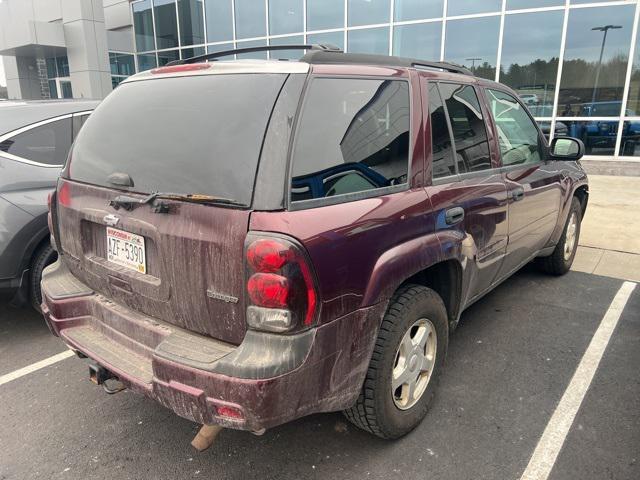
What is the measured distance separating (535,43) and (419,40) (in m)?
2.87

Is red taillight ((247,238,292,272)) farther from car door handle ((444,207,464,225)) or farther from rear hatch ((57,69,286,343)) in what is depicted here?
car door handle ((444,207,464,225))

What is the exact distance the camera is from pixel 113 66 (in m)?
20.3

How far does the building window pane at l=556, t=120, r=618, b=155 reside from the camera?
10.8m

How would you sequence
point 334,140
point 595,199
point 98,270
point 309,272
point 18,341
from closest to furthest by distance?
point 309,272
point 334,140
point 98,270
point 18,341
point 595,199

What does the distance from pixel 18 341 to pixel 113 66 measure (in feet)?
63.5

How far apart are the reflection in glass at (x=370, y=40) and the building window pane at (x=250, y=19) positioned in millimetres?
3241

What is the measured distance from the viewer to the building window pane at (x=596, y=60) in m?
10.4

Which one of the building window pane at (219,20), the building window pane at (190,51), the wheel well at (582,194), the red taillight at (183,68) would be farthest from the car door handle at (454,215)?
the building window pane at (190,51)

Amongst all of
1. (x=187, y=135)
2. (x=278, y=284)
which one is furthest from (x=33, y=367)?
(x=278, y=284)

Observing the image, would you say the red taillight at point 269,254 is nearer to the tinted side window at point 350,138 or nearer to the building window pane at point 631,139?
the tinted side window at point 350,138

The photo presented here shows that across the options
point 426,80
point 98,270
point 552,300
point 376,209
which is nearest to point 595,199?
point 552,300

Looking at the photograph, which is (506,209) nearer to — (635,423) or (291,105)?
(635,423)

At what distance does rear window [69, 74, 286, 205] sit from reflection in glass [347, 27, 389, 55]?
11704 millimetres

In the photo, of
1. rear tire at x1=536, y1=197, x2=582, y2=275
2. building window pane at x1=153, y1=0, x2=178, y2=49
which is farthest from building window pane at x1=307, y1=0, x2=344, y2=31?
rear tire at x1=536, y1=197, x2=582, y2=275
